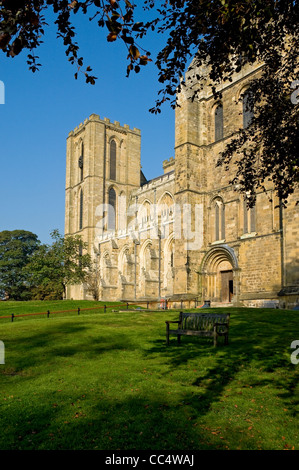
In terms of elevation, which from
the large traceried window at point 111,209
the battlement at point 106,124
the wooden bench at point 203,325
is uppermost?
the battlement at point 106,124

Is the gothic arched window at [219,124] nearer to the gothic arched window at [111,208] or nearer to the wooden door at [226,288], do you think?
the wooden door at [226,288]

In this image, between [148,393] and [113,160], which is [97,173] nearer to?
[113,160]

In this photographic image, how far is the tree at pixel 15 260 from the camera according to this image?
205ft

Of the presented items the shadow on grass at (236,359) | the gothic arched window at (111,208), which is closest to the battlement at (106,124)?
the gothic arched window at (111,208)

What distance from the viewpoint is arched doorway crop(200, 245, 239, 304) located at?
91.9ft

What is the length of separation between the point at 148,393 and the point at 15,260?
6119 cm

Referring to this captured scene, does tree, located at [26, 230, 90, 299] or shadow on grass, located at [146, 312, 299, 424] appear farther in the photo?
tree, located at [26, 230, 90, 299]

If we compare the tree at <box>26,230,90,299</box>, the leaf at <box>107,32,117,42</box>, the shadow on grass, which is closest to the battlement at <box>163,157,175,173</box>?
the tree at <box>26,230,90,299</box>

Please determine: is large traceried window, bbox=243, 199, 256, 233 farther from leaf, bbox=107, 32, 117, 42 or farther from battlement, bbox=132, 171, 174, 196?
leaf, bbox=107, 32, 117, 42

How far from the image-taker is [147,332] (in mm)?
13828

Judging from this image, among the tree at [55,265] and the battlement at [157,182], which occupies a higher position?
the battlement at [157,182]

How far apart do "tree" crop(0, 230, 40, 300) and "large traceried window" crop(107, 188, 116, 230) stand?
13.7 metres

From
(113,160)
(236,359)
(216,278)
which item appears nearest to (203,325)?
(236,359)

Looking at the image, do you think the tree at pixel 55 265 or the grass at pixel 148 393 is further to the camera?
the tree at pixel 55 265
